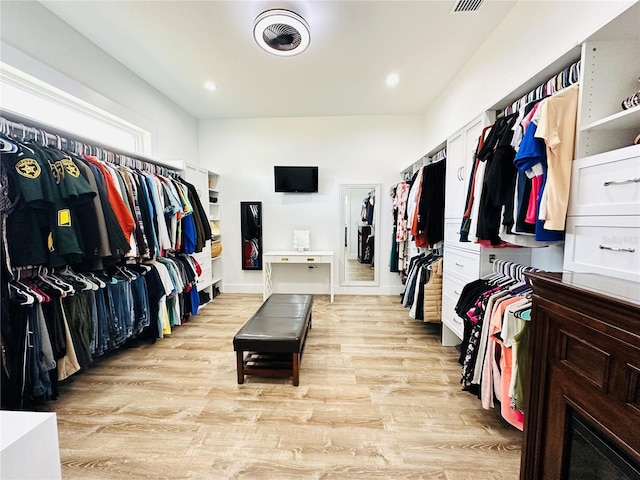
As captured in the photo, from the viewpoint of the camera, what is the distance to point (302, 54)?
2.54m

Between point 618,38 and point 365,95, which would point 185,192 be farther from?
point 618,38

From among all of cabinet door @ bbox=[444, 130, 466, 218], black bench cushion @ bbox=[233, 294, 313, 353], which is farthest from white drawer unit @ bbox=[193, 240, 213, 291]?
cabinet door @ bbox=[444, 130, 466, 218]

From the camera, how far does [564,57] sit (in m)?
1.28

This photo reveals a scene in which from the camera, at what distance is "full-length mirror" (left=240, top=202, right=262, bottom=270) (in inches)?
168

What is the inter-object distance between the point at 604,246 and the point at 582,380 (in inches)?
23.7

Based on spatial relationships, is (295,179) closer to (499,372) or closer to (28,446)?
(499,372)

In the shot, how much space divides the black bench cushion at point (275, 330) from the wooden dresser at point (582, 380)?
1.37 meters

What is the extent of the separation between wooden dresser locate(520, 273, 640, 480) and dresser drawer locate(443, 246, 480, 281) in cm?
100

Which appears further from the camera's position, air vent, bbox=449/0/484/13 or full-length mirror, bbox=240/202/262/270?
full-length mirror, bbox=240/202/262/270

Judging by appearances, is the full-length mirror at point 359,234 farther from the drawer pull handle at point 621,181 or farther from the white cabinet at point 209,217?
the drawer pull handle at point 621,181

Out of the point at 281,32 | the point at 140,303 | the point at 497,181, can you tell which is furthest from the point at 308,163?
the point at 497,181

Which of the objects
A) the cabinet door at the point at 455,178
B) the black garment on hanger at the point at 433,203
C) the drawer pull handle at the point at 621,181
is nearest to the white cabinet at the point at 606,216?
the drawer pull handle at the point at 621,181

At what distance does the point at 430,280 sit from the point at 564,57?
1878mm

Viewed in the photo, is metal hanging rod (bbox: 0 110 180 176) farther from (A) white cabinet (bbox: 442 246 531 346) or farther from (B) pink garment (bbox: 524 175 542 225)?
(A) white cabinet (bbox: 442 246 531 346)
